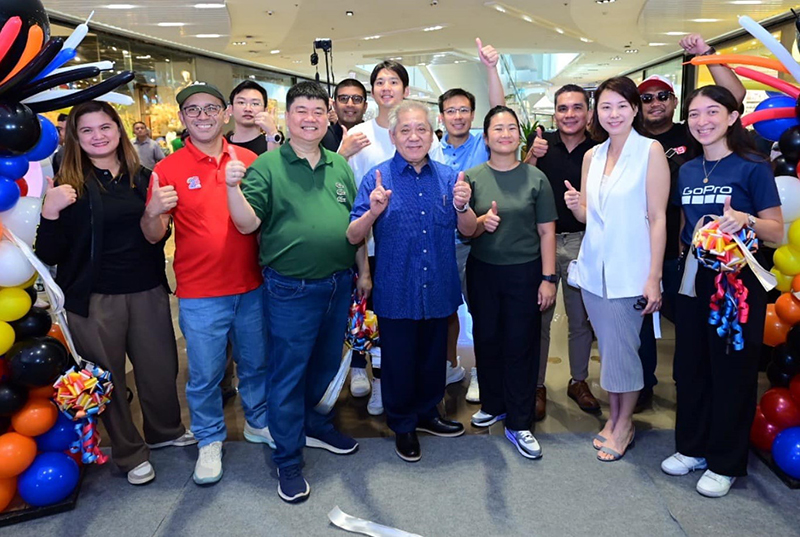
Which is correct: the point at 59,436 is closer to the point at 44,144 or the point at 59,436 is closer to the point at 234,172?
the point at 44,144

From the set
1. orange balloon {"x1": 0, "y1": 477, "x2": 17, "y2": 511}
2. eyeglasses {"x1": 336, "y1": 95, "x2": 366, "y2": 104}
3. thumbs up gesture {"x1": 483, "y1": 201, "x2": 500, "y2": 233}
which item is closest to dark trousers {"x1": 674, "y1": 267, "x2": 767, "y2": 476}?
thumbs up gesture {"x1": 483, "y1": 201, "x2": 500, "y2": 233}

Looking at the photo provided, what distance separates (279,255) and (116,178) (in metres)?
A: 0.78

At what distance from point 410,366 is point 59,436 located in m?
1.49

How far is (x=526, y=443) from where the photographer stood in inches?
108

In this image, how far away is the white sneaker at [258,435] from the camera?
2.88 meters

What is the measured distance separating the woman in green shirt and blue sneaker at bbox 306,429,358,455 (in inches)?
30.1

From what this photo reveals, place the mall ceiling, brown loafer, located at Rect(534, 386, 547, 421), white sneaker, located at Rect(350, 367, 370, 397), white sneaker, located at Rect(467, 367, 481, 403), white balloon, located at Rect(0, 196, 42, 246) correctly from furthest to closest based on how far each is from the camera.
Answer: the mall ceiling < white sneaker, located at Rect(350, 367, 370, 397) < white sneaker, located at Rect(467, 367, 481, 403) < brown loafer, located at Rect(534, 386, 547, 421) < white balloon, located at Rect(0, 196, 42, 246)

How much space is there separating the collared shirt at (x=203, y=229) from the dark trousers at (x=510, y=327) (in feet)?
3.58

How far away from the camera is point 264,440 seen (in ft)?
9.48

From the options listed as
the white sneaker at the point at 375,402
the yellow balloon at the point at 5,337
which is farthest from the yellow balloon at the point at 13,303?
the white sneaker at the point at 375,402

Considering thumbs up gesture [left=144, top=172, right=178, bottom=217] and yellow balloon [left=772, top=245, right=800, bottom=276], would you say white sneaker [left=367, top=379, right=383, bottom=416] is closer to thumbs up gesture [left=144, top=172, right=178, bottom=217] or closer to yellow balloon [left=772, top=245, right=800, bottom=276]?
thumbs up gesture [left=144, top=172, right=178, bottom=217]

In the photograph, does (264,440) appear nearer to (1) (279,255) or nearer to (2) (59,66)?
(1) (279,255)

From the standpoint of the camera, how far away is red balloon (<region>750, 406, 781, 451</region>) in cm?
260

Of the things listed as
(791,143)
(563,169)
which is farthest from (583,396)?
(791,143)
